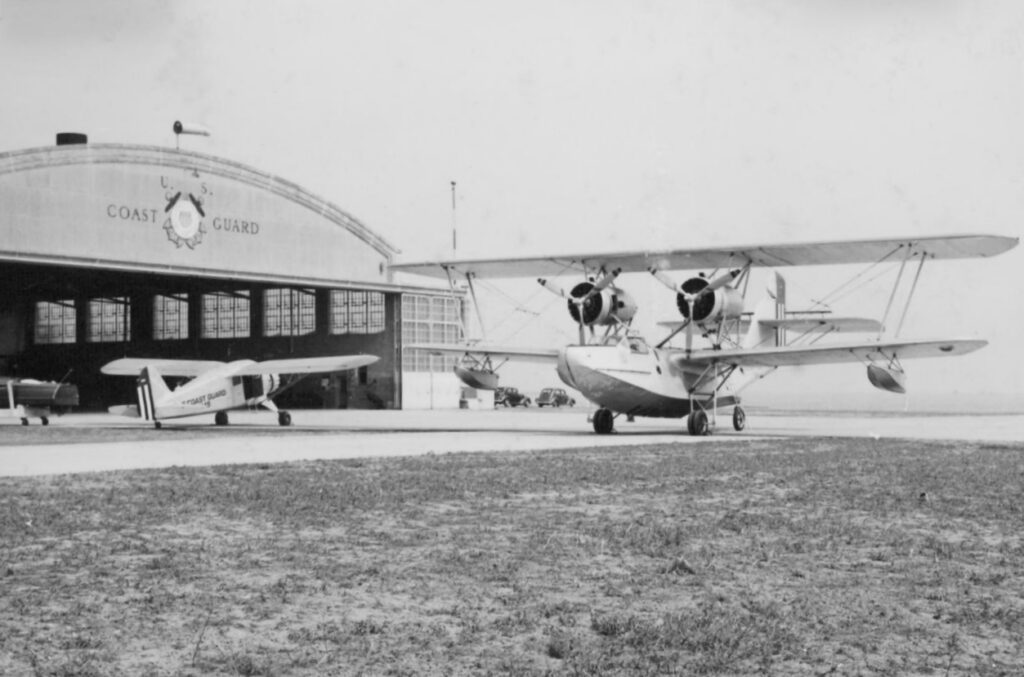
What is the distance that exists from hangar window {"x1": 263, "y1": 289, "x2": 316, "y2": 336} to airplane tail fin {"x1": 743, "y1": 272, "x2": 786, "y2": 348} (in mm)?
34341

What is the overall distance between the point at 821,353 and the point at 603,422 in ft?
21.7

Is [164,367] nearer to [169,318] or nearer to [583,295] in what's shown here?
[583,295]

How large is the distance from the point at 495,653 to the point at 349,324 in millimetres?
57132

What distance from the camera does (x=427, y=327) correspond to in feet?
206

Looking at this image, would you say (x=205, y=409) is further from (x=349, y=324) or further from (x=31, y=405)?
(x=349, y=324)

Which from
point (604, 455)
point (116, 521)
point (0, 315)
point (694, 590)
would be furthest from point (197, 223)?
point (694, 590)

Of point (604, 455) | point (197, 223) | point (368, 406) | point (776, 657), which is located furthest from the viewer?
point (368, 406)

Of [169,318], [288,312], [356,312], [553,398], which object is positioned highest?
[169,318]

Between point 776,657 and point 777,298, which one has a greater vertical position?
point 777,298

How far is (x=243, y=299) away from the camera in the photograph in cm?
6675

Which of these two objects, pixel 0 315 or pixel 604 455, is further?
pixel 0 315

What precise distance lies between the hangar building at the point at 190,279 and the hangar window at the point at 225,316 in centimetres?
9

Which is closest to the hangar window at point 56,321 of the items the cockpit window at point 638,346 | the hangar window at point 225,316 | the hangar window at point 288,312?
the hangar window at point 225,316

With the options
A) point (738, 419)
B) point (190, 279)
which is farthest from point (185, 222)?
point (738, 419)
